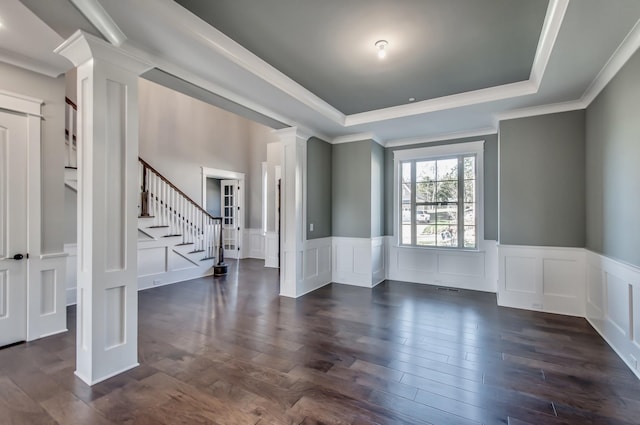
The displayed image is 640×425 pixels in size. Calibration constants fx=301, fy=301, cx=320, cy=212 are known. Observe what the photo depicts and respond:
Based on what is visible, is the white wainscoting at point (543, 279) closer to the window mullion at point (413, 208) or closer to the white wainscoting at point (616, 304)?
the white wainscoting at point (616, 304)

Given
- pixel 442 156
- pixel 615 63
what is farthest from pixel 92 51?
pixel 442 156

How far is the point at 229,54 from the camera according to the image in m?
2.79

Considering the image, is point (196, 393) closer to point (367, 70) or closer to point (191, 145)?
point (367, 70)

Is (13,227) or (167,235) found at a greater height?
(13,227)

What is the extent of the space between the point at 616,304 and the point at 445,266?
2645 millimetres

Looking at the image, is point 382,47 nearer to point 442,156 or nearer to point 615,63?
point 615,63

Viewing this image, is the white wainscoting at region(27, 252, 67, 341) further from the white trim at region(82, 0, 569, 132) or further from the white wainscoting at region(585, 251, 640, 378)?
the white wainscoting at region(585, 251, 640, 378)

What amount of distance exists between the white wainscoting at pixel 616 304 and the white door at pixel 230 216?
305 inches

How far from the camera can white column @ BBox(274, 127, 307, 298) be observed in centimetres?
492

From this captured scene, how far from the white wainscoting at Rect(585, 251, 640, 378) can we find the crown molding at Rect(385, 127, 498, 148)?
7.93 feet

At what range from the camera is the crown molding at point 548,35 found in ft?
7.18

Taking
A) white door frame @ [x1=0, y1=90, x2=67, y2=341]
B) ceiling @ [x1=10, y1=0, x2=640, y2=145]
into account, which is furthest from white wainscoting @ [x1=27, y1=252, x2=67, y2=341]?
ceiling @ [x1=10, y1=0, x2=640, y2=145]

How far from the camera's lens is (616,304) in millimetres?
2977

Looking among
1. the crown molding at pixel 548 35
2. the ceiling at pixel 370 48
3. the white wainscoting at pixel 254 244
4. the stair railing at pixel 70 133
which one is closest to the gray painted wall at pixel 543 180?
the ceiling at pixel 370 48
